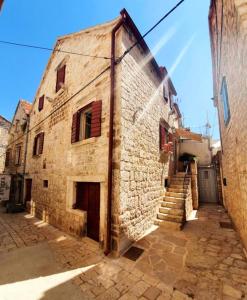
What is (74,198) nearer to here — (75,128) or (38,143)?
(75,128)

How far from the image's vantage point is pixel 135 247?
434cm

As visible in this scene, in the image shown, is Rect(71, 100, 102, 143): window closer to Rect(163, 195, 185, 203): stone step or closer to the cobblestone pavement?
the cobblestone pavement

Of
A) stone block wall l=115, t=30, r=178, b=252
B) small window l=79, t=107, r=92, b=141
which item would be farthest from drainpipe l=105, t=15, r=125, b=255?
small window l=79, t=107, r=92, b=141

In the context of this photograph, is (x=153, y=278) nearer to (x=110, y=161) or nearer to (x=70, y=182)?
(x=110, y=161)

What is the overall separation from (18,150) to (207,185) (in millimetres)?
14903

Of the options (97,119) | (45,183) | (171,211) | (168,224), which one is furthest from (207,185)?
(45,183)

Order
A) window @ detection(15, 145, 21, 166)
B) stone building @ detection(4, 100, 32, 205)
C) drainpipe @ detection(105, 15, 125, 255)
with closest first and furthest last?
drainpipe @ detection(105, 15, 125, 255)
stone building @ detection(4, 100, 32, 205)
window @ detection(15, 145, 21, 166)

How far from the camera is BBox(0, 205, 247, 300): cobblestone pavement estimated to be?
2.73 metres

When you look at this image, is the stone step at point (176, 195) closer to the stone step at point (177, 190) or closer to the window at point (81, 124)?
the stone step at point (177, 190)

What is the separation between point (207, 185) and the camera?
10867mm

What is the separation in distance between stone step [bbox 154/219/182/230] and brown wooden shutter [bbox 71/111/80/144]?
4546 millimetres

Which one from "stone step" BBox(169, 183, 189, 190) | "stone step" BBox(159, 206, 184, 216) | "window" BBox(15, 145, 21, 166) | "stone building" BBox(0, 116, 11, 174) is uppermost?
"stone building" BBox(0, 116, 11, 174)

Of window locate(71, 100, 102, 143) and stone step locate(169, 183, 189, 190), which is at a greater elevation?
window locate(71, 100, 102, 143)

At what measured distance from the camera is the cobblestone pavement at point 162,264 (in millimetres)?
2727
